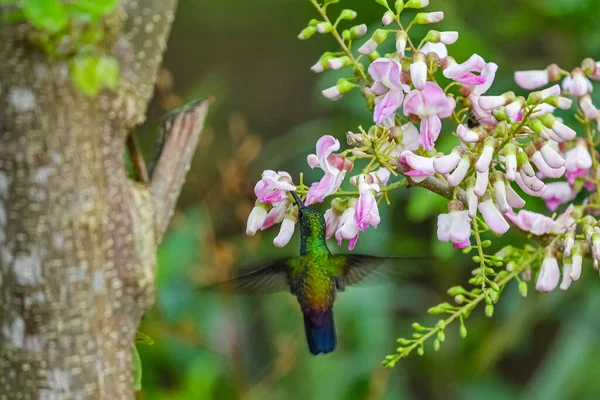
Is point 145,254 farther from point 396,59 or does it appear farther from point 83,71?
point 396,59

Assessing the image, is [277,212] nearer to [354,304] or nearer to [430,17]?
[430,17]

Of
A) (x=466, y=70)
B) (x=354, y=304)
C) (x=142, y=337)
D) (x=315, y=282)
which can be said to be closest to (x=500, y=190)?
(x=466, y=70)

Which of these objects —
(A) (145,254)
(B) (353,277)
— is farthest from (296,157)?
(A) (145,254)

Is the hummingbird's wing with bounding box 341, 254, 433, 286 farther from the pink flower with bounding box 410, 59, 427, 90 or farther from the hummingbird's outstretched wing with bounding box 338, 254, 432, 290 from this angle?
the pink flower with bounding box 410, 59, 427, 90

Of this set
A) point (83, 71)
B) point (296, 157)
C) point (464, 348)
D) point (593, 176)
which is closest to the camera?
point (83, 71)

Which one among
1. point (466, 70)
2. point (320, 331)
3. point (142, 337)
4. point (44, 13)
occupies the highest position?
point (44, 13)

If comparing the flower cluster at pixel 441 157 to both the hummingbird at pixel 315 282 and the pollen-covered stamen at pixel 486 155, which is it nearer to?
the pollen-covered stamen at pixel 486 155

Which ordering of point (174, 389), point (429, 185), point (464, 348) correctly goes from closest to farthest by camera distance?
point (429, 185)
point (174, 389)
point (464, 348)
